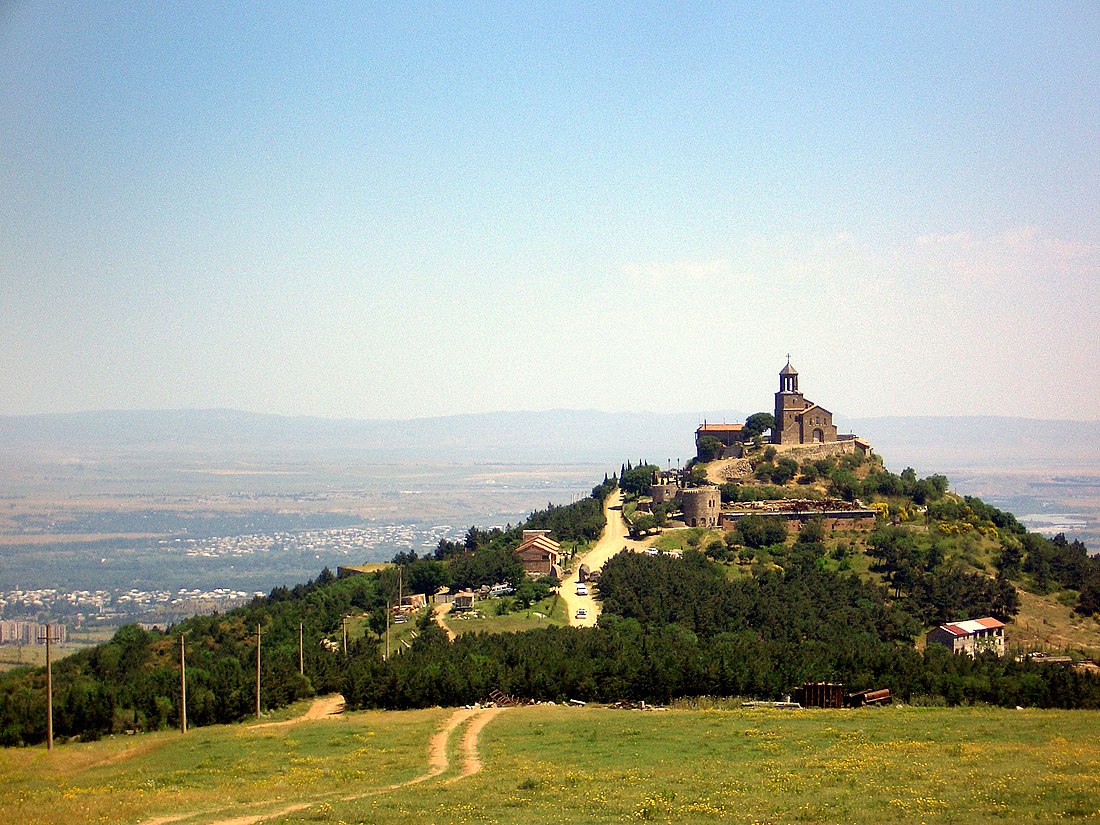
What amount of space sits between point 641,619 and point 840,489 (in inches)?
1025

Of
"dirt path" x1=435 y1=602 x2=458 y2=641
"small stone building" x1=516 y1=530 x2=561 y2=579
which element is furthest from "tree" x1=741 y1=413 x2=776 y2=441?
"dirt path" x1=435 y1=602 x2=458 y2=641

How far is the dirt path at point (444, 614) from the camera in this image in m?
49.2

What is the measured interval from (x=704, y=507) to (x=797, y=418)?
12857 millimetres

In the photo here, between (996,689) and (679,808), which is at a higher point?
(679,808)

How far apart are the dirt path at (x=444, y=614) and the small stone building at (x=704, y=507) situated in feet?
62.0

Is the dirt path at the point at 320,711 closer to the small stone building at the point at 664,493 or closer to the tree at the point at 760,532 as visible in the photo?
the tree at the point at 760,532

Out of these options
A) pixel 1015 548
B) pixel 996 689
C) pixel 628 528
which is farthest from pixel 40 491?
pixel 996 689

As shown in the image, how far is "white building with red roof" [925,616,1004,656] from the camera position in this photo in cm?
4947

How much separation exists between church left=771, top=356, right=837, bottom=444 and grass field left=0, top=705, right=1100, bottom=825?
48.7 metres

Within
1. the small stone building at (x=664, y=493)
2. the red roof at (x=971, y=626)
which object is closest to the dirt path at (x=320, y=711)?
the red roof at (x=971, y=626)

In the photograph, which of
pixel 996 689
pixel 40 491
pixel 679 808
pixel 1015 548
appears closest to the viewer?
pixel 679 808

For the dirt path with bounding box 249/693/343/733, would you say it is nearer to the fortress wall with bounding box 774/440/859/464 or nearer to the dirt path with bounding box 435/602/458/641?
the dirt path with bounding box 435/602/458/641

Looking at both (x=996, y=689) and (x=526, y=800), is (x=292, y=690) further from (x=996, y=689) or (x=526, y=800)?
(x=996, y=689)

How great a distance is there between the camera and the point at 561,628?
46531 millimetres
